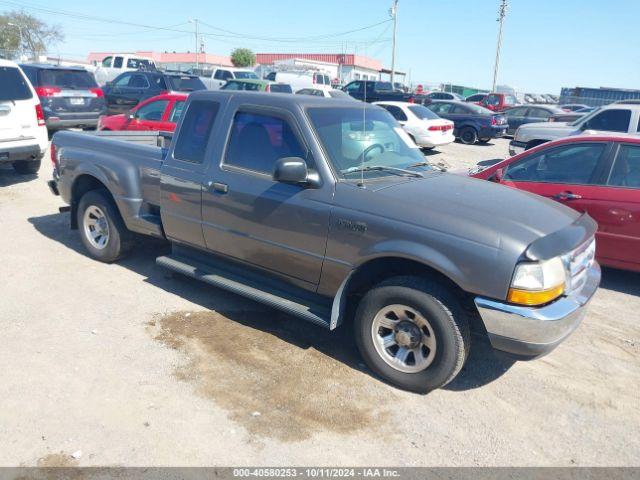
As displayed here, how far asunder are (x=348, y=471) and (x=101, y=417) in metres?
1.61

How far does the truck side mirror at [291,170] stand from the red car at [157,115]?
6890 mm

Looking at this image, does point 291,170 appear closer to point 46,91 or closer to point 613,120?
point 613,120

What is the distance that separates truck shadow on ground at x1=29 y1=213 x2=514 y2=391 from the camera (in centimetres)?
412

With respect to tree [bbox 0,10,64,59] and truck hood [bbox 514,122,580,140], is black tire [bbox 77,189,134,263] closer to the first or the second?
truck hood [bbox 514,122,580,140]

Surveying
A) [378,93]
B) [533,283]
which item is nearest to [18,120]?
[533,283]

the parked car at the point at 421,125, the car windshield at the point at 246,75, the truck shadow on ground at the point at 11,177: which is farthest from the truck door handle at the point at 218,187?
the car windshield at the point at 246,75

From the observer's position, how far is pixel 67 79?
553 inches

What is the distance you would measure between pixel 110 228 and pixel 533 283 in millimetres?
4385

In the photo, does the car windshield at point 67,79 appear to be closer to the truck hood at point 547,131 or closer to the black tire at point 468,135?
the truck hood at point 547,131

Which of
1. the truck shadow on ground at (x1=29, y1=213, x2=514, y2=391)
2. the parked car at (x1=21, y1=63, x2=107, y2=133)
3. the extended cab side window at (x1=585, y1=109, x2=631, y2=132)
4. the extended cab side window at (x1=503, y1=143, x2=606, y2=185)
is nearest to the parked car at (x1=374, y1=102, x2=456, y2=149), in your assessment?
the extended cab side window at (x1=585, y1=109, x2=631, y2=132)

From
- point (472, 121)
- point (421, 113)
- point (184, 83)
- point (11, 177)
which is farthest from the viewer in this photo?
point (472, 121)

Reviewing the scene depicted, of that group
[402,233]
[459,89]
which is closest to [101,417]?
[402,233]

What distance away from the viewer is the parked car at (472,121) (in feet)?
62.5

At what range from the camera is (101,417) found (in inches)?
133
